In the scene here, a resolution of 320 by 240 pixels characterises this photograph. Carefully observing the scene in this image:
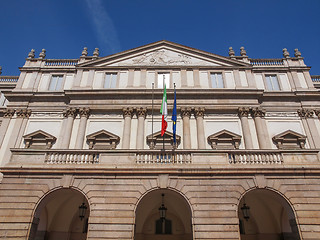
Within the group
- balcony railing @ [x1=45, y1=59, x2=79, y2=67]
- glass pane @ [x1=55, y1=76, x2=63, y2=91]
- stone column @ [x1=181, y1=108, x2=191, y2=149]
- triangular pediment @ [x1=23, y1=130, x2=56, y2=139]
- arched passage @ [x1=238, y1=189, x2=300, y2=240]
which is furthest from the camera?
balcony railing @ [x1=45, y1=59, x2=79, y2=67]

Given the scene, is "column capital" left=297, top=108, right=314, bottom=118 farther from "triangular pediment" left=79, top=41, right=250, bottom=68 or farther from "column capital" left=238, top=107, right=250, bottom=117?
"triangular pediment" left=79, top=41, right=250, bottom=68

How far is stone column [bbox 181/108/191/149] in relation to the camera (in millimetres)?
18500

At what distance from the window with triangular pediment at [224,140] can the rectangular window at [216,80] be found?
5.10 metres

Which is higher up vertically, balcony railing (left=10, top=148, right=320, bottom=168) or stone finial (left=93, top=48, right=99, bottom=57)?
stone finial (left=93, top=48, right=99, bottom=57)

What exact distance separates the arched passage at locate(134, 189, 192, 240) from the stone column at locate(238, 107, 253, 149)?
24.5ft

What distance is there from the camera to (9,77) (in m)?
26.1

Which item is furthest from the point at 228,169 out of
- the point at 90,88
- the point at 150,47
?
the point at 150,47

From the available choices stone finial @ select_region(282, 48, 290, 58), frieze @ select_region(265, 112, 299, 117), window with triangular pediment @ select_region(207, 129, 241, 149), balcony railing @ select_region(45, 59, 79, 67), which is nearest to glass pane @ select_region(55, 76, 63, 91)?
balcony railing @ select_region(45, 59, 79, 67)

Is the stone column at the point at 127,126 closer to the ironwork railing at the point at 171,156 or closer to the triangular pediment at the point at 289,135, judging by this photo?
the ironwork railing at the point at 171,156

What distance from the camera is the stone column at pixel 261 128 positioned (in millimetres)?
18594

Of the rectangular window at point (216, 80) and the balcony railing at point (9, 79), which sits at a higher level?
the balcony railing at point (9, 79)

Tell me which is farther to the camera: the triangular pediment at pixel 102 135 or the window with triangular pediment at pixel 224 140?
the triangular pediment at pixel 102 135

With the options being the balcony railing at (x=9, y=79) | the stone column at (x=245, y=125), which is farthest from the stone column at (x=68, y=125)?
the stone column at (x=245, y=125)

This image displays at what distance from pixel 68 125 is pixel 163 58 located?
11.0 metres
